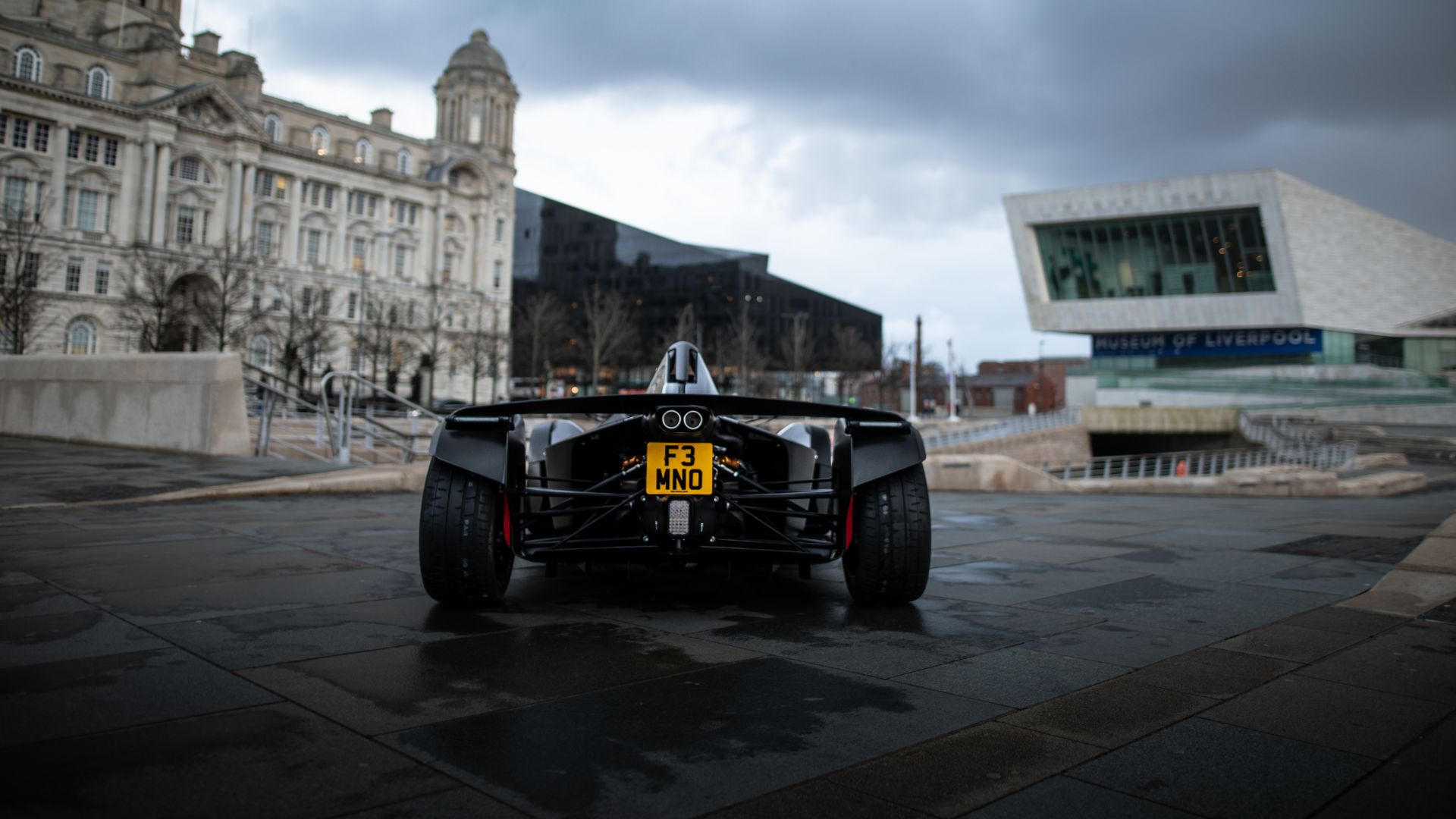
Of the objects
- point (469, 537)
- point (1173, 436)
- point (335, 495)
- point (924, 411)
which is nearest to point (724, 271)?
point (924, 411)

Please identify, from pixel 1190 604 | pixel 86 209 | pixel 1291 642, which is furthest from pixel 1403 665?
pixel 86 209

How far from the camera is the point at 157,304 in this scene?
42.5 m

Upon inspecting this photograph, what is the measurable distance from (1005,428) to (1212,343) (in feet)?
105

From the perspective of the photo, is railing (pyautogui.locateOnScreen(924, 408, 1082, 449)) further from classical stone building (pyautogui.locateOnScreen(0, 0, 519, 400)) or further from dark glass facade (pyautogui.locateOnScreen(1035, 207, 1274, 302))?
classical stone building (pyautogui.locateOnScreen(0, 0, 519, 400))

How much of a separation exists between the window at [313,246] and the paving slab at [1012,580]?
84302 mm

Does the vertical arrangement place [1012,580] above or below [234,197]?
below

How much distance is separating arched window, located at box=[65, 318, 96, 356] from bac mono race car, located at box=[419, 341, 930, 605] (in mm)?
75005

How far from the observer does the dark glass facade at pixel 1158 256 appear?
207 ft

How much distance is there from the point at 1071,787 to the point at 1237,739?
30.4 inches

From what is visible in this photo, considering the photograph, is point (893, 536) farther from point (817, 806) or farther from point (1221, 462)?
point (1221, 462)

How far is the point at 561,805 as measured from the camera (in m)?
2.33

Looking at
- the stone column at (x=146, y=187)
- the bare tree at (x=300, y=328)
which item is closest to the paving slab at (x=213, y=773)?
the bare tree at (x=300, y=328)

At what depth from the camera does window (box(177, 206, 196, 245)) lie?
72.2 m

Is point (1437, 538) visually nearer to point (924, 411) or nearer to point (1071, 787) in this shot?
point (1071, 787)
